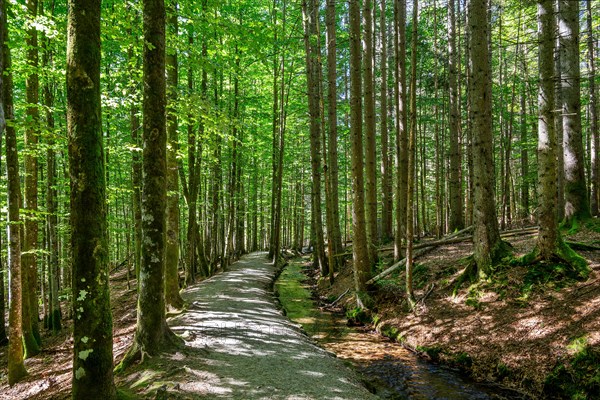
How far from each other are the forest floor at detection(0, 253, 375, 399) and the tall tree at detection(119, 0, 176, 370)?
607 millimetres

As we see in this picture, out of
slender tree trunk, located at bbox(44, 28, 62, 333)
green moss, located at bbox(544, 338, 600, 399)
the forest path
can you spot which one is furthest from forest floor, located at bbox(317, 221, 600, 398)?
slender tree trunk, located at bbox(44, 28, 62, 333)

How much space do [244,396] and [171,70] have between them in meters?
9.09

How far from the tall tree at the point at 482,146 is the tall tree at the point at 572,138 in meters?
3.37

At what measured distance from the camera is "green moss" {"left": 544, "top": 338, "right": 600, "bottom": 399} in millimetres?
5102

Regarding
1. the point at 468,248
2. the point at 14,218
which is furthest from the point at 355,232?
the point at 14,218

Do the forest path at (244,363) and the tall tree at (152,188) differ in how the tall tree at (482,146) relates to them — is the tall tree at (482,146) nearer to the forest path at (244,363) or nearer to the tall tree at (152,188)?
the forest path at (244,363)

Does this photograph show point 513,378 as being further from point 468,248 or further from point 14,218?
point 14,218

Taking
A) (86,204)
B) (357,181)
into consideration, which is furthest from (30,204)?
(357,181)

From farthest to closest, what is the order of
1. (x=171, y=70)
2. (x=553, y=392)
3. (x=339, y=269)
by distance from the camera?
(x=339, y=269) → (x=171, y=70) → (x=553, y=392)

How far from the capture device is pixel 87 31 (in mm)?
3955

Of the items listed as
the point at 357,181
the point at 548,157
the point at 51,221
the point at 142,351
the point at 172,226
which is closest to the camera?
the point at 142,351

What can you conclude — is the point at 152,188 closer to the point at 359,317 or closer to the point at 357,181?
the point at 357,181

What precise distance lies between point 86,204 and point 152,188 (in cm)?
204

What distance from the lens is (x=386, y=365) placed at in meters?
7.38
